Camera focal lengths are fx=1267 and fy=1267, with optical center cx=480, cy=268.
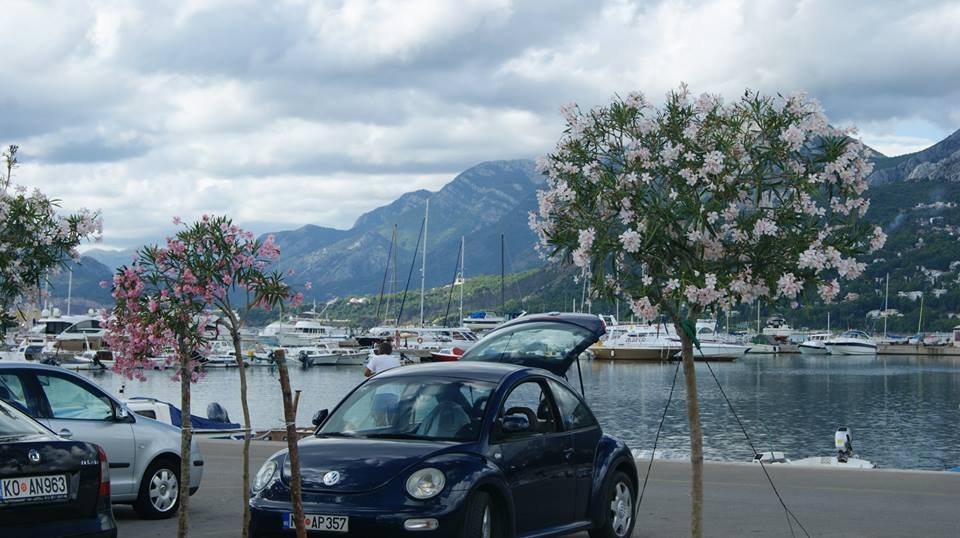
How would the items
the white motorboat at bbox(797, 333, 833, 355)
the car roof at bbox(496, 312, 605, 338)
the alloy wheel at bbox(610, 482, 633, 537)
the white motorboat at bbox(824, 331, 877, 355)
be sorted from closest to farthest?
the alloy wheel at bbox(610, 482, 633, 537) < the car roof at bbox(496, 312, 605, 338) < the white motorboat at bbox(824, 331, 877, 355) < the white motorboat at bbox(797, 333, 833, 355)

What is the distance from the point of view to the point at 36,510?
26.3 ft

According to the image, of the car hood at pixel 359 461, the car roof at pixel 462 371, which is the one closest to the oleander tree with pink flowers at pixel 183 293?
the car hood at pixel 359 461

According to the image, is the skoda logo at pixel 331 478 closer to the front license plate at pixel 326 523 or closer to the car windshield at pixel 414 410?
the front license plate at pixel 326 523

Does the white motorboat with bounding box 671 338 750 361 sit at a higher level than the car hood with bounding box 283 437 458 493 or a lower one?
lower

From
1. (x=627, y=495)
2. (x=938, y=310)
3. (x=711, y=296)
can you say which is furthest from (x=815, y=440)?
(x=938, y=310)

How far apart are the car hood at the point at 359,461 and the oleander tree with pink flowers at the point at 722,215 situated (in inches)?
78.2

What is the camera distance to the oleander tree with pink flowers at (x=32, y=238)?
48.0 feet

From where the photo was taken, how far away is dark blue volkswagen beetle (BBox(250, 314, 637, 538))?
9.58 m

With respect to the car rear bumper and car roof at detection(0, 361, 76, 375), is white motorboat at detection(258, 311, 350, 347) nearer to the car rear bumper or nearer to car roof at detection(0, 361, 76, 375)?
car roof at detection(0, 361, 76, 375)

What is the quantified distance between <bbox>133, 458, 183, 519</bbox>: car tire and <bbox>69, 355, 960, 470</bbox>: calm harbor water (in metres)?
13.4

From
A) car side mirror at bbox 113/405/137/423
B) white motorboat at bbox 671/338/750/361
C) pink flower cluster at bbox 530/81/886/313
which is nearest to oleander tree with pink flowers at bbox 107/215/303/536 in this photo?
pink flower cluster at bbox 530/81/886/313

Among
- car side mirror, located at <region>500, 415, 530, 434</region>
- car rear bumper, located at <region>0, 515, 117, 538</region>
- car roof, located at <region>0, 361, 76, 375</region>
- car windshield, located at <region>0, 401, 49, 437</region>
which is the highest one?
car roof, located at <region>0, 361, 76, 375</region>

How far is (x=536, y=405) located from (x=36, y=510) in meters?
4.80

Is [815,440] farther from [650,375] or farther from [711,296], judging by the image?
[650,375]
